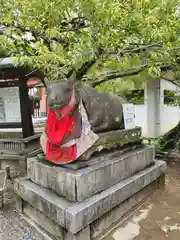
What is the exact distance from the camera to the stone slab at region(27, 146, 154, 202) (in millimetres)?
2389

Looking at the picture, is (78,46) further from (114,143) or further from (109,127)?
(114,143)

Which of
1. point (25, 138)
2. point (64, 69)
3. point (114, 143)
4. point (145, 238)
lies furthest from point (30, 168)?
point (25, 138)

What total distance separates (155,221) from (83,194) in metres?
1.22

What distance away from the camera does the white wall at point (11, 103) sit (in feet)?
18.4

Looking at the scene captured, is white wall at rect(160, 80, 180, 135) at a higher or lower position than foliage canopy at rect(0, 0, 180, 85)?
lower

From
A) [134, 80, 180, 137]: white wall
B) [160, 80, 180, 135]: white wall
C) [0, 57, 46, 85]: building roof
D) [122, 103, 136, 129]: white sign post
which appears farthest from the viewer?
[160, 80, 180, 135]: white wall

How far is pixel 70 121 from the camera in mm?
2512

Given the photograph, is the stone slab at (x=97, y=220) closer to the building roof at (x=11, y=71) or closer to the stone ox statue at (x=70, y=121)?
the stone ox statue at (x=70, y=121)

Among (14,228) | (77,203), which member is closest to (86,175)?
(77,203)

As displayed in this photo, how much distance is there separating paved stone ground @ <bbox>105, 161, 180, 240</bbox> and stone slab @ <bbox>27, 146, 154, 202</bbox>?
59 cm

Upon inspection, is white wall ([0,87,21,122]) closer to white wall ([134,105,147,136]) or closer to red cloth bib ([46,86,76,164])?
red cloth bib ([46,86,76,164])

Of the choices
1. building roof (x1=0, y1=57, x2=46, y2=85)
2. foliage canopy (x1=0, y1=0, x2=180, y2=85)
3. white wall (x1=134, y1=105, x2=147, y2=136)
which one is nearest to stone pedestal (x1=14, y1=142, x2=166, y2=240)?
foliage canopy (x1=0, y1=0, x2=180, y2=85)

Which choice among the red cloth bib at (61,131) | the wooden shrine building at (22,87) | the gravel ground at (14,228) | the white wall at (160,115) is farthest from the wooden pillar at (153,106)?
the gravel ground at (14,228)

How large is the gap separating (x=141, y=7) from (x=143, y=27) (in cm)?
33
